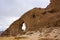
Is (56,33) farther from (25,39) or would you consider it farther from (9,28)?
(9,28)

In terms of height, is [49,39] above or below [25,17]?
below

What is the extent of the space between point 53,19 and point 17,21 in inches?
810

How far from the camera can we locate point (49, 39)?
49.0 feet

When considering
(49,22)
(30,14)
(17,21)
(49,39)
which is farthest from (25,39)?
(17,21)

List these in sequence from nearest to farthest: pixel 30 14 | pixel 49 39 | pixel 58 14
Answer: pixel 49 39 → pixel 58 14 → pixel 30 14

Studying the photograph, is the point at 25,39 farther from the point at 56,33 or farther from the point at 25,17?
the point at 25,17

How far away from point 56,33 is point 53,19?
4713 millimetres

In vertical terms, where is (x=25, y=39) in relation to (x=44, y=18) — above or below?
below

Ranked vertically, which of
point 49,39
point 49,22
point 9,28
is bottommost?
point 49,39

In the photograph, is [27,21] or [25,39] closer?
[25,39]

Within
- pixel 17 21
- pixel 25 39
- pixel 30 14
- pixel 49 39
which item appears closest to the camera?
pixel 49 39

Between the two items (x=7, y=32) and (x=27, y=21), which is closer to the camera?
(x=27, y=21)

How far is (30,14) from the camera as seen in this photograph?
37.7 meters

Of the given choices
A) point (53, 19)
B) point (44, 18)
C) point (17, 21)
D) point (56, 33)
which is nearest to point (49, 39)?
point (56, 33)
